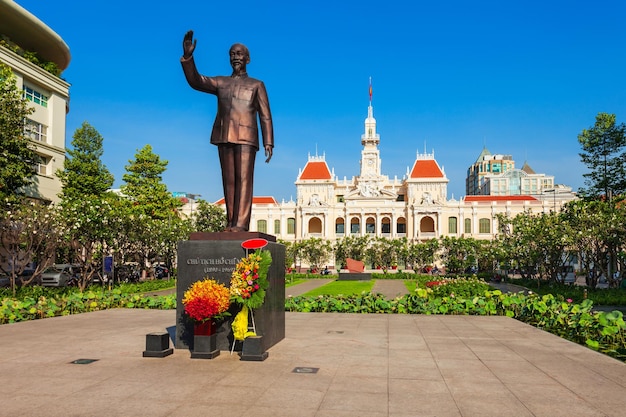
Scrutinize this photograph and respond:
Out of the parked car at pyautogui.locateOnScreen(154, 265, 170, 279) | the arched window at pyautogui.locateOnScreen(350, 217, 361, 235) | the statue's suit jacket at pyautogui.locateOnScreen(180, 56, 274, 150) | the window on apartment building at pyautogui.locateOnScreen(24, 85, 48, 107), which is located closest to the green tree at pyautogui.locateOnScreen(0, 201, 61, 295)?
the window on apartment building at pyautogui.locateOnScreen(24, 85, 48, 107)

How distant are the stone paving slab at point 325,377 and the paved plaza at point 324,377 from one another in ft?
0.06

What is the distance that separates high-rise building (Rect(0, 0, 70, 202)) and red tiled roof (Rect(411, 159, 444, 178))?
2263 inches

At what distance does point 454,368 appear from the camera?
7.72 m

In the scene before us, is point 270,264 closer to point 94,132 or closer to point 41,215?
point 41,215

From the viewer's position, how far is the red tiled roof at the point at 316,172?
88.0 meters

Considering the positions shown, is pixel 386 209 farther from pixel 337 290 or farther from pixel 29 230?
pixel 29 230

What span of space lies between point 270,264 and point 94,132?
41.8m

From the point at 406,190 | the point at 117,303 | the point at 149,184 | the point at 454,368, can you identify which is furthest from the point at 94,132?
the point at 406,190

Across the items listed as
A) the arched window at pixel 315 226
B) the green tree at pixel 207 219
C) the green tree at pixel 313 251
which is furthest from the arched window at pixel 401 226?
the green tree at pixel 207 219

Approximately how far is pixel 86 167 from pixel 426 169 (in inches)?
2227

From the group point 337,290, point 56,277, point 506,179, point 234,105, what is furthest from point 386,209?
point 506,179

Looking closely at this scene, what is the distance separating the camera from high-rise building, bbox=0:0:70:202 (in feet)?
112

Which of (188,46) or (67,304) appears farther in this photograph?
(67,304)

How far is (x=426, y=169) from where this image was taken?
85.2 m
